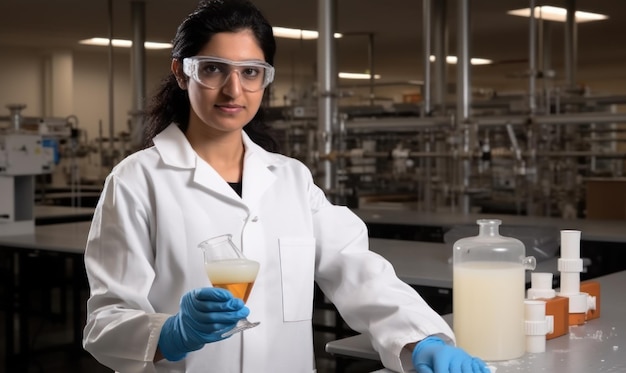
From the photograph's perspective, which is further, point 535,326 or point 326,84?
point 326,84

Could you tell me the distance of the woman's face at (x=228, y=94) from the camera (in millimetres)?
1639

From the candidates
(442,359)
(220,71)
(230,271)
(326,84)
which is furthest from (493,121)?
(230,271)

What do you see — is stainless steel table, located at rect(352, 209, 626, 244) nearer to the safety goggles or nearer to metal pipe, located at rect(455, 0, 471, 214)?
metal pipe, located at rect(455, 0, 471, 214)

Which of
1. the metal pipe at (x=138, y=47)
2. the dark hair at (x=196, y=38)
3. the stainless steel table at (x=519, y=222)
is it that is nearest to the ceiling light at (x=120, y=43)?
the metal pipe at (x=138, y=47)

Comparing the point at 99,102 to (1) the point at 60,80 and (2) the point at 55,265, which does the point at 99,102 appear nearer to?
(1) the point at 60,80

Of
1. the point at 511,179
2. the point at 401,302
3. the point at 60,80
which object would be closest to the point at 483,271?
the point at 401,302

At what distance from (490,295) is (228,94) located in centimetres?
62

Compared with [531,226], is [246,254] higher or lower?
higher

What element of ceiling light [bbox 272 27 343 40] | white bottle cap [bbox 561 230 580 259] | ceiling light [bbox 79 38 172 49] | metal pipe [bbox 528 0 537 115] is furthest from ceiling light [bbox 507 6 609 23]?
white bottle cap [bbox 561 230 580 259]

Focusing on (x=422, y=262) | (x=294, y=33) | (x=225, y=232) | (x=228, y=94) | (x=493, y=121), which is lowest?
(x=422, y=262)

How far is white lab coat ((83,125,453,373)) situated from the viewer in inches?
63.3

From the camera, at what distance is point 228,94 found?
5.35 feet

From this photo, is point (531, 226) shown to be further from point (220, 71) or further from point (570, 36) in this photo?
point (570, 36)

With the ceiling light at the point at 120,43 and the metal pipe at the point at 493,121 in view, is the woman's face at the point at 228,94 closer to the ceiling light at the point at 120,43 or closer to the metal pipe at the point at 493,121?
the metal pipe at the point at 493,121
